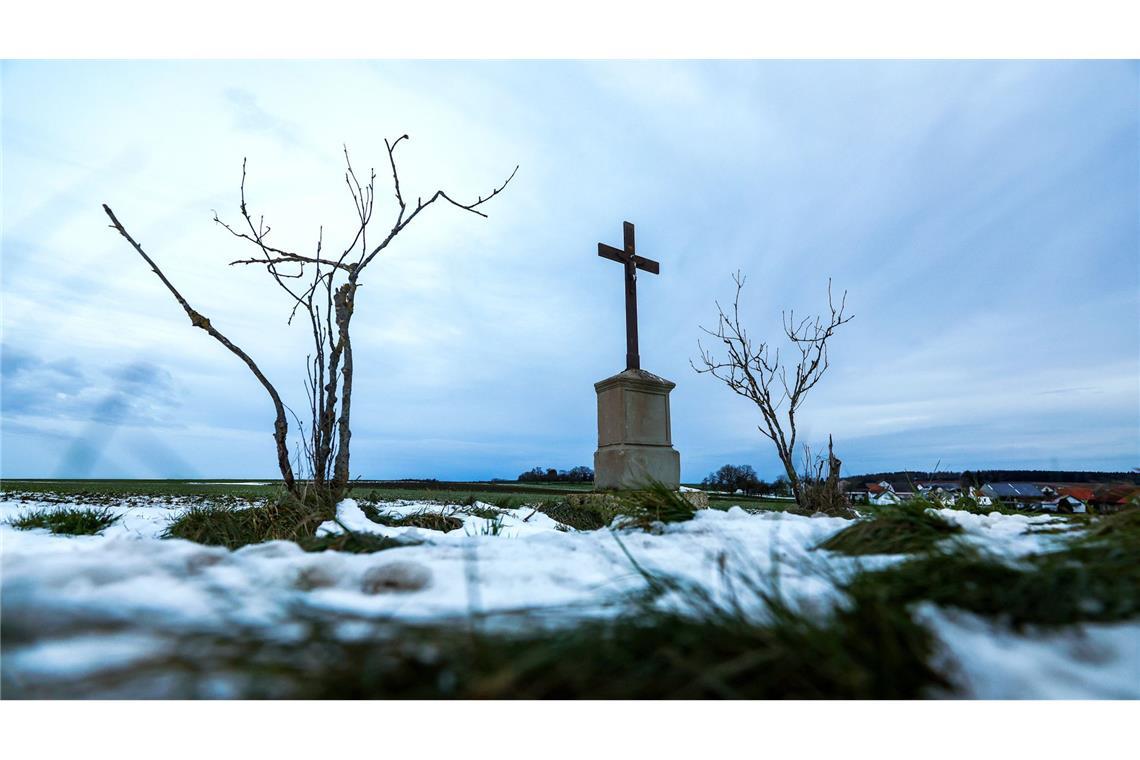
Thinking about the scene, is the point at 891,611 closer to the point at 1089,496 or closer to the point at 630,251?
the point at 1089,496

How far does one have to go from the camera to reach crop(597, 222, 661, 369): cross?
7.64 metres

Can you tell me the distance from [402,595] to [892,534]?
1850 millimetres

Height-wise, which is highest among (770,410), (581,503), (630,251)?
(630,251)

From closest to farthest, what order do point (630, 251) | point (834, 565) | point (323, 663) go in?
1. point (323, 663)
2. point (834, 565)
3. point (630, 251)

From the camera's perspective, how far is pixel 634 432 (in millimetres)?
7094

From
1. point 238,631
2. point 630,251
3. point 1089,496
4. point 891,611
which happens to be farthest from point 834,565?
point 630,251

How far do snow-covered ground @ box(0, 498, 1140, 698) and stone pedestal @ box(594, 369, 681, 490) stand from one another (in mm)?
4778

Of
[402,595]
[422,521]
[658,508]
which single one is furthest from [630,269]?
[402,595]

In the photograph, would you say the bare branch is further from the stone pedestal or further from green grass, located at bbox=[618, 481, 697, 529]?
the stone pedestal

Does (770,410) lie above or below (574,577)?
above

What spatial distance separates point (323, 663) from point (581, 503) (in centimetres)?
586

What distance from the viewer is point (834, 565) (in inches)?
68.9

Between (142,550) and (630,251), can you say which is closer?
(142,550)

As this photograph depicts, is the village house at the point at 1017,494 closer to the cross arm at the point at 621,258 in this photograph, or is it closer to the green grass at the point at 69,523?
the cross arm at the point at 621,258
